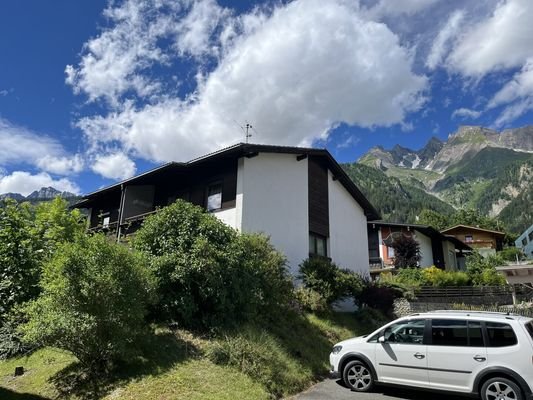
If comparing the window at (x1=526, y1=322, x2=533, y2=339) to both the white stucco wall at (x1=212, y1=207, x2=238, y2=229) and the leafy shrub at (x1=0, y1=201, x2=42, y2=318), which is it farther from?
the leafy shrub at (x1=0, y1=201, x2=42, y2=318)

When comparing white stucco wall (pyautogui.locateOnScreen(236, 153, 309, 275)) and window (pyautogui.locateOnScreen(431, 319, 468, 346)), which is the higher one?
white stucco wall (pyautogui.locateOnScreen(236, 153, 309, 275))

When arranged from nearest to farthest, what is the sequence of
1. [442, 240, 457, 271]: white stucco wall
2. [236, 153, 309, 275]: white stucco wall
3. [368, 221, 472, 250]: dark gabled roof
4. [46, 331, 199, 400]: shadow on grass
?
1. [46, 331, 199, 400]: shadow on grass
2. [236, 153, 309, 275]: white stucco wall
3. [368, 221, 472, 250]: dark gabled roof
4. [442, 240, 457, 271]: white stucco wall

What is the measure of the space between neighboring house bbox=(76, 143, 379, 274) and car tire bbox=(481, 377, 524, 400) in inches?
424

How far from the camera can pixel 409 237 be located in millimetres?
31969

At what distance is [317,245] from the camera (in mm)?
21078

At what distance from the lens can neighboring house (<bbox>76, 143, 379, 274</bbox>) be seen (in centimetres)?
1812

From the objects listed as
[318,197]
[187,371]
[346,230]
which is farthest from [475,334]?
[346,230]

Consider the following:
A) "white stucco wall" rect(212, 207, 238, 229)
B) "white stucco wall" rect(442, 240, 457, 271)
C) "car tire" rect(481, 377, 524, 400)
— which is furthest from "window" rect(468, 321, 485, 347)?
"white stucco wall" rect(442, 240, 457, 271)

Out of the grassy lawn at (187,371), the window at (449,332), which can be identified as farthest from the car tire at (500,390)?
the grassy lawn at (187,371)

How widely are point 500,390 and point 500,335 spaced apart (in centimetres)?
102

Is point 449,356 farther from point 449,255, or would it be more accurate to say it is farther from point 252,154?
point 449,255

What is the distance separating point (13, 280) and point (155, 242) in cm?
399

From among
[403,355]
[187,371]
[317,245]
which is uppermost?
[317,245]

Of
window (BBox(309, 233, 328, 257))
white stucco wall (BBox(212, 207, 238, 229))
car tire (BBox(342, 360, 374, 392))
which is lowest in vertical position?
car tire (BBox(342, 360, 374, 392))
